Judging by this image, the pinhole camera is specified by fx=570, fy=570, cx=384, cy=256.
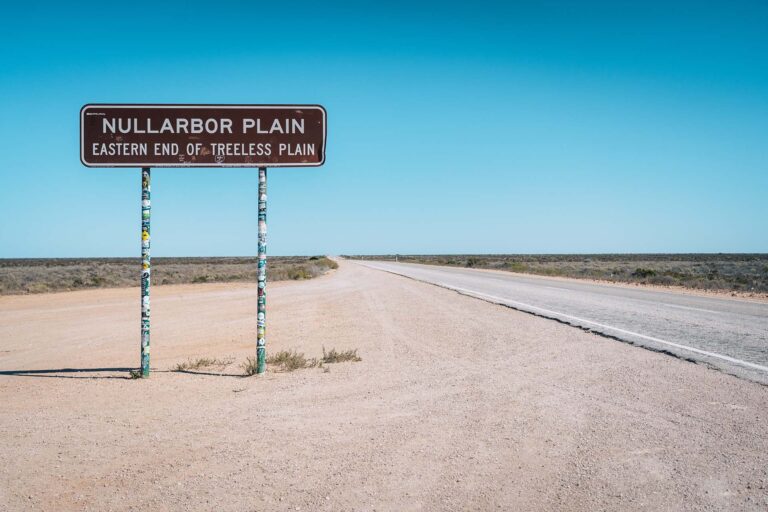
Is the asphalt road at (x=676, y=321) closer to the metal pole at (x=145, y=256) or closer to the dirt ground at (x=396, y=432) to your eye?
the dirt ground at (x=396, y=432)

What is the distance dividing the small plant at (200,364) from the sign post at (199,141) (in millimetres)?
681

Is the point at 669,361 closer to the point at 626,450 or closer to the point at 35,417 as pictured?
the point at 626,450

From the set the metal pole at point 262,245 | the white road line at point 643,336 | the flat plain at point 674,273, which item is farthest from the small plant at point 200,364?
the flat plain at point 674,273

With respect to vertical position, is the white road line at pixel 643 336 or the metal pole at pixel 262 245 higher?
the metal pole at pixel 262 245

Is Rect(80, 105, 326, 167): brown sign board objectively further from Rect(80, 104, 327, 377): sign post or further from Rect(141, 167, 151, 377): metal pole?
Rect(141, 167, 151, 377): metal pole

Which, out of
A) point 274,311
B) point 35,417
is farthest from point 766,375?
point 274,311

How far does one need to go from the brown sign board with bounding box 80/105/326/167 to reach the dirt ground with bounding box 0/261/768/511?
277 centimetres

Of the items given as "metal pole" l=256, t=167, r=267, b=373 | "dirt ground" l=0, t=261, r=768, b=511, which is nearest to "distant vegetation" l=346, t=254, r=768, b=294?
"dirt ground" l=0, t=261, r=768, b=511

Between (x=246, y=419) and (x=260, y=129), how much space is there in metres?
3.73

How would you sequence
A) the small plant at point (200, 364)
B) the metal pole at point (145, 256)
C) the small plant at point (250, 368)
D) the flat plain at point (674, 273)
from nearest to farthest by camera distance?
1. the metal pole at point (145, 256)
2. the small plant at point (250, 368)
3. the small plant at point (200, 364)
4. the flat plain at point (674, 273)

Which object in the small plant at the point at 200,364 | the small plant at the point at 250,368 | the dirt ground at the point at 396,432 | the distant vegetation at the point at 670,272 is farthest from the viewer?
the distant vegetation at the point at 670,272

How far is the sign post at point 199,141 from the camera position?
23.5 ft

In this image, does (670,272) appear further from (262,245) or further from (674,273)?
(262,245)

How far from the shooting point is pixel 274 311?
15289 mm
